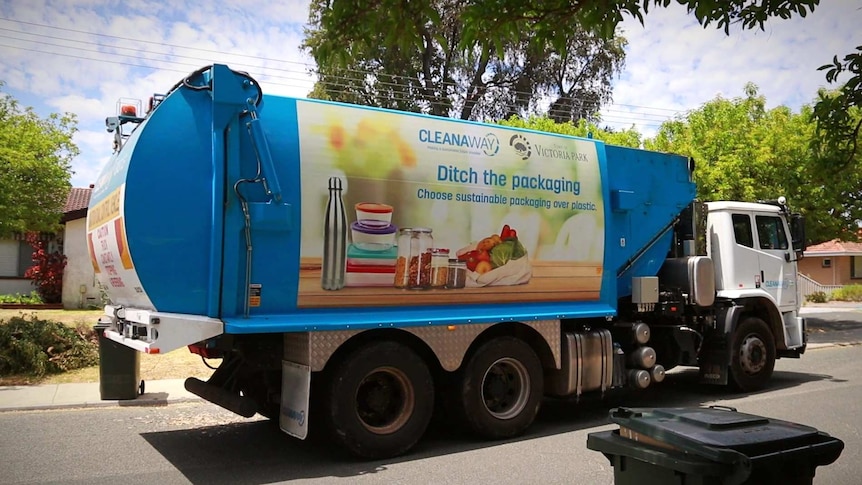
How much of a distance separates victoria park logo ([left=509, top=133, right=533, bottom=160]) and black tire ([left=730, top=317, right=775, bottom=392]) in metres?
4.44

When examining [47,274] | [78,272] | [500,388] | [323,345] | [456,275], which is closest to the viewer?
[323,345]

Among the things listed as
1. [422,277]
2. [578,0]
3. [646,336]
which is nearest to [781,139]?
[646,336]

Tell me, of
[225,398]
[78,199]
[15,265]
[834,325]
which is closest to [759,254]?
[225,398]

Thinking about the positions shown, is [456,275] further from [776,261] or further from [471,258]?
[776,261]

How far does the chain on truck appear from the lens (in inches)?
243

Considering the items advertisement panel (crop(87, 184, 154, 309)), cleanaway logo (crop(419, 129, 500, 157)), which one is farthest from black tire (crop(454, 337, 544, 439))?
advertisement panel (crop(87, 184, 154, 309))

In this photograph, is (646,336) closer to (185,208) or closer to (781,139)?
(185,208)

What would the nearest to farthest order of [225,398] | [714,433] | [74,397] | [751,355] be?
[714,433]
[225,398]
[74,397]
[751,355]

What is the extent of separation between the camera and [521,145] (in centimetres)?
814

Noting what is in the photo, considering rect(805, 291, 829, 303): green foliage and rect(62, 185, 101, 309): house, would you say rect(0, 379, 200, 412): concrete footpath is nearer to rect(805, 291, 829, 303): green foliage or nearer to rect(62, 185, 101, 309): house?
rect(62, 185, 101, 309): house

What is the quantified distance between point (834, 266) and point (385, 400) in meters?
43.3

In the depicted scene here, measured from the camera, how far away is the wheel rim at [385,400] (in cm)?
686

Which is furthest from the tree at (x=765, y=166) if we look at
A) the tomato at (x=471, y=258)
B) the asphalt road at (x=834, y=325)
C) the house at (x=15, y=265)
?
the house at (x=15, y=265)

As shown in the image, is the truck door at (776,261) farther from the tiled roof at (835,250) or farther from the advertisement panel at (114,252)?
the tiled roof at (835,250)
